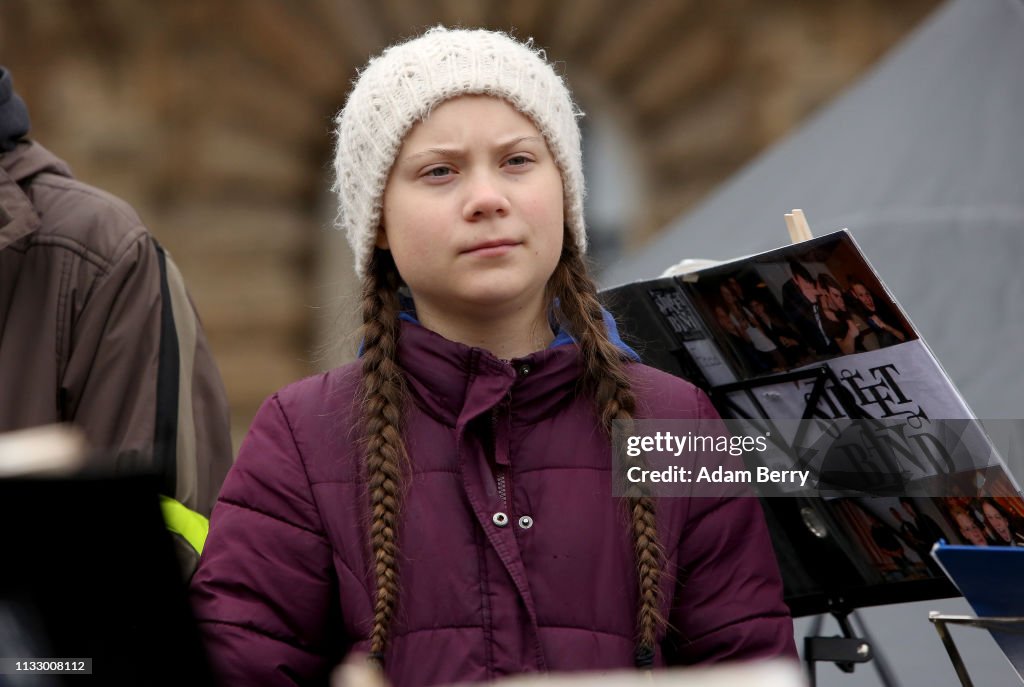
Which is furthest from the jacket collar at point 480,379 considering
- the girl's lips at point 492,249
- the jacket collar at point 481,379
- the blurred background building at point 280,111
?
the blurred background building at point 280,111

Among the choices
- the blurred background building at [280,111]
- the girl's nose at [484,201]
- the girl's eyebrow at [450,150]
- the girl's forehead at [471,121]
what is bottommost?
the girl's nose at [484,201]

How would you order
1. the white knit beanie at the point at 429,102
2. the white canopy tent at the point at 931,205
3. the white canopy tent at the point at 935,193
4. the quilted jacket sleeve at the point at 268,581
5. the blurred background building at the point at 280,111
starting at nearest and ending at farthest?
the quilted jacket sleeve at the point at 268,581, the white knit beanie at the point at 429,102, the white canopy tent at the point at 931,205, the white canopy tent at the point at 935,193, the blurred background building at the point at 280,111

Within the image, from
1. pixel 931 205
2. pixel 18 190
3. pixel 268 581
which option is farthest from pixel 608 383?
pixel 931 205

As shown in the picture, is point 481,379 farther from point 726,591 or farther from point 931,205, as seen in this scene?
point 931,205

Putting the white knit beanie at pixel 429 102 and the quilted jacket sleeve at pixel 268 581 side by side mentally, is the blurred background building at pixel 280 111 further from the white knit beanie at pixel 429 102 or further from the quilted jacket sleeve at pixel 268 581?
the quilted jacket sleeve at pixel 268 581

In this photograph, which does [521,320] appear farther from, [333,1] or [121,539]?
[333,1]

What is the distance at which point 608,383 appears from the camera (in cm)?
222

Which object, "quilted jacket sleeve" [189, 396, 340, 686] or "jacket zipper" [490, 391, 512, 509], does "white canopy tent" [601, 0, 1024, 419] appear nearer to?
"jacket zipper" [490, 391, 512, 509]

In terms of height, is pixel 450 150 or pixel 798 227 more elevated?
pixel 450 150

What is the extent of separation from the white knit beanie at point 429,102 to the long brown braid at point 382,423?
0.05 meters

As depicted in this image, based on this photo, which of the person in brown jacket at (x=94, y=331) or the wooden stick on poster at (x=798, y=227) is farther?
the person in brown jacket at (x=94, y=331)

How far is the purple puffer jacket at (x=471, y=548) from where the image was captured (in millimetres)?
2045

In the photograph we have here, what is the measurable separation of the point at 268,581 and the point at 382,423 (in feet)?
0.85

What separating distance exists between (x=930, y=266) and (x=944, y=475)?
118cm
